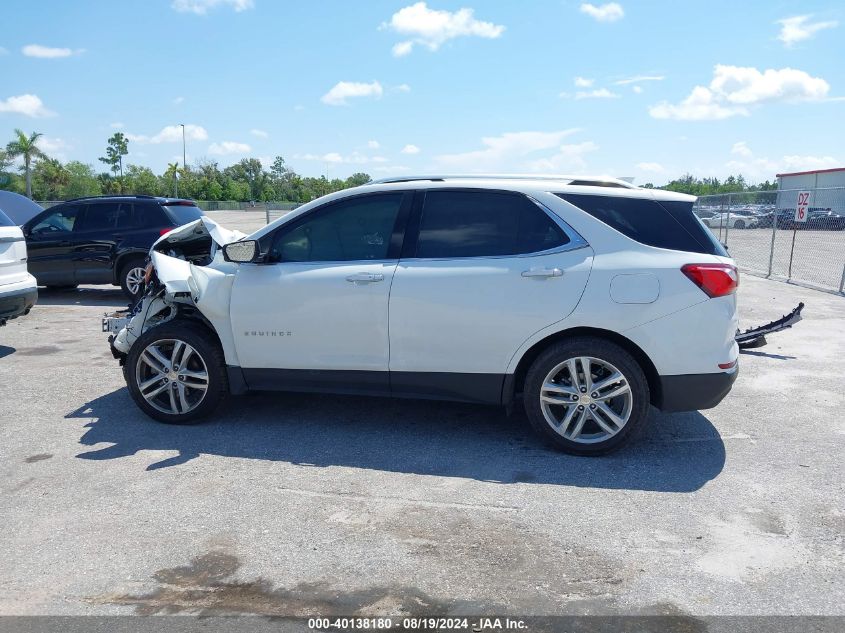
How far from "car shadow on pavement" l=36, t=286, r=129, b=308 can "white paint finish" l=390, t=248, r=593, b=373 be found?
8.25 metres

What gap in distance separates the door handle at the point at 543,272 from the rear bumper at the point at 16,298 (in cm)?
577

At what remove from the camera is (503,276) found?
→ 4.65 m

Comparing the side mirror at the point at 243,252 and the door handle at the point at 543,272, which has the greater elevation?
the side mirror at the point at 243,252

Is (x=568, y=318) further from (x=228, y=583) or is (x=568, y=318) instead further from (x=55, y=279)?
(x=55, y=279)

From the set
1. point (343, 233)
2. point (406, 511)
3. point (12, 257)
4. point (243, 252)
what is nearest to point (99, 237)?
point (12, 257)

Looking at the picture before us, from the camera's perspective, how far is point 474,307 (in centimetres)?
467

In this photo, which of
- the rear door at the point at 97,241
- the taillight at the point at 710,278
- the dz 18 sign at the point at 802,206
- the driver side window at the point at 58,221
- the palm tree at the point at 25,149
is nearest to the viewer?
the taillight at the point at 710,278

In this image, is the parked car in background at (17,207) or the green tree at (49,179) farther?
the green tree at (49,179)

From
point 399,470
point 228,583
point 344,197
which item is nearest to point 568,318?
point 399,470

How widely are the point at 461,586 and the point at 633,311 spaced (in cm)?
215

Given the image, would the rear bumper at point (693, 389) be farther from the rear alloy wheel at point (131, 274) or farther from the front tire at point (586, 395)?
the rear alloy wheel at point (131, 274)

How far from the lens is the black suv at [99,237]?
1162 centimetres

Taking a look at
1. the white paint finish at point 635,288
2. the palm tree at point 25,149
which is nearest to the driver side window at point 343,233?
the white paint finish at point 635,288

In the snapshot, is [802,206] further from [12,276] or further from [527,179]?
[12,276]
